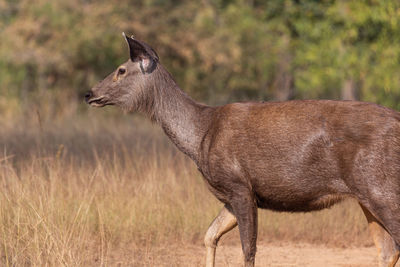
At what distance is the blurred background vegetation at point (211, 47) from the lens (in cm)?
1894

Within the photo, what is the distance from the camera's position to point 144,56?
7.65 metres

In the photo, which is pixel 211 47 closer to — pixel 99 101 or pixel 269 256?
pixel 269 256

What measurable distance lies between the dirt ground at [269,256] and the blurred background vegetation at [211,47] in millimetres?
9668

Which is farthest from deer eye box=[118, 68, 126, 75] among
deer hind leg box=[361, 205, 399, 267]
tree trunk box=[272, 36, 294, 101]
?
tree trunk box=[272, 36, 294, 101]

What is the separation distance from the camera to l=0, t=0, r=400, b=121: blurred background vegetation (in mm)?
18938

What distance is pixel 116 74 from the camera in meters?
7.79

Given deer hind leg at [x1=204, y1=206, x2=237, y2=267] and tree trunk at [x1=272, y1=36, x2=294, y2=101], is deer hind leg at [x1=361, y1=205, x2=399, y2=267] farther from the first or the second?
tree trunk at [x1=272, y1=36, x2=294, y2=101]

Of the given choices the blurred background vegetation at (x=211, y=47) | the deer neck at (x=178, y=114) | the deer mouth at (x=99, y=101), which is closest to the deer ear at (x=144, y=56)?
the deer neck at (x=178, y=114)

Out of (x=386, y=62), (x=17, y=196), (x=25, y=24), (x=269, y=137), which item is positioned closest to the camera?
(x=269, y=137)

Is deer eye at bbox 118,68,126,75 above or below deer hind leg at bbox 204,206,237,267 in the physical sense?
above

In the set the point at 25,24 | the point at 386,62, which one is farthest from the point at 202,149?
the point at 25,24

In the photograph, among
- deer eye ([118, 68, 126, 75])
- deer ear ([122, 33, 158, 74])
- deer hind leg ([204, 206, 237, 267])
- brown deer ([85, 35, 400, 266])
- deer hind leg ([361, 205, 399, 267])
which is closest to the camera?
brown deer ([85, 35, 400, 266])

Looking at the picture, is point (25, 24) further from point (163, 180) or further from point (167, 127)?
point (167, 127)

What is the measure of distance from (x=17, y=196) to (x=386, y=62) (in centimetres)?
1246
